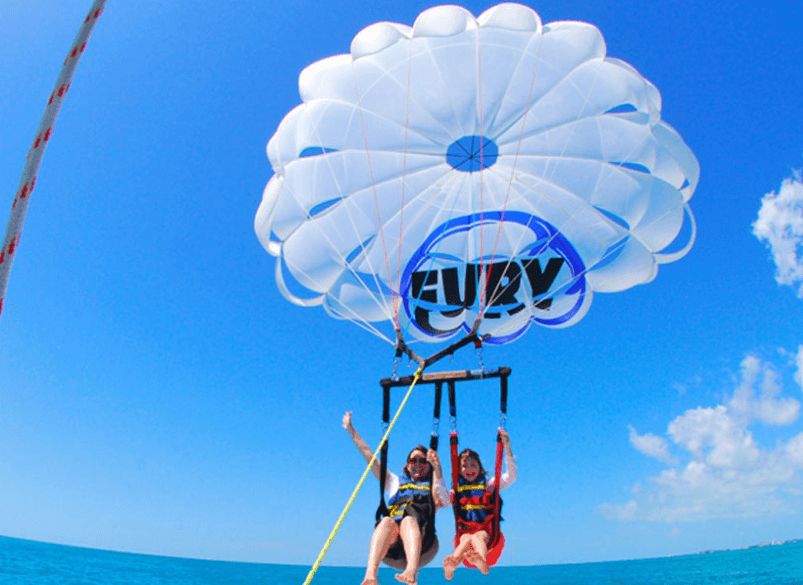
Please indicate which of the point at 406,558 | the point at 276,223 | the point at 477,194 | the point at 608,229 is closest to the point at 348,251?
the point at 276,223

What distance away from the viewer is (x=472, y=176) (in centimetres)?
841

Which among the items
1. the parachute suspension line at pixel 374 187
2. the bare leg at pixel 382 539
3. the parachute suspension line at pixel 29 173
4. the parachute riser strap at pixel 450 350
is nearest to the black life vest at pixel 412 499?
the bare leg at pixel 382 539

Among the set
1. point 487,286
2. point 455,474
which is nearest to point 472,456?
point 455,474

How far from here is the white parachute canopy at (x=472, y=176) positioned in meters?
7.14

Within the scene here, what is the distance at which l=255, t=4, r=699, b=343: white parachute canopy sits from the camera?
7.14 m

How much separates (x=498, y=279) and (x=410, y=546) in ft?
15.1

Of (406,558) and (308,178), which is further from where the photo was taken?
(308,178)

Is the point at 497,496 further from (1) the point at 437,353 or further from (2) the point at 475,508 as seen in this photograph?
(1) the point at 437,353

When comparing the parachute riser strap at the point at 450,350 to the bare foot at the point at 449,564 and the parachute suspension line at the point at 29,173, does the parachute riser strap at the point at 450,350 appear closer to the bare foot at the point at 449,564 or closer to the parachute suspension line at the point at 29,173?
the bare foot at the point at 449,564

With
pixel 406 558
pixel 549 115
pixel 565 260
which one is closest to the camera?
pixel 406 558

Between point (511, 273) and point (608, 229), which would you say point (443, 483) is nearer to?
point (511, 273)

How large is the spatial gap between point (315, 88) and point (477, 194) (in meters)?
2.81

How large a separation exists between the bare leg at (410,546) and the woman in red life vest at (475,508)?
311 mm

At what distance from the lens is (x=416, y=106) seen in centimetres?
759
